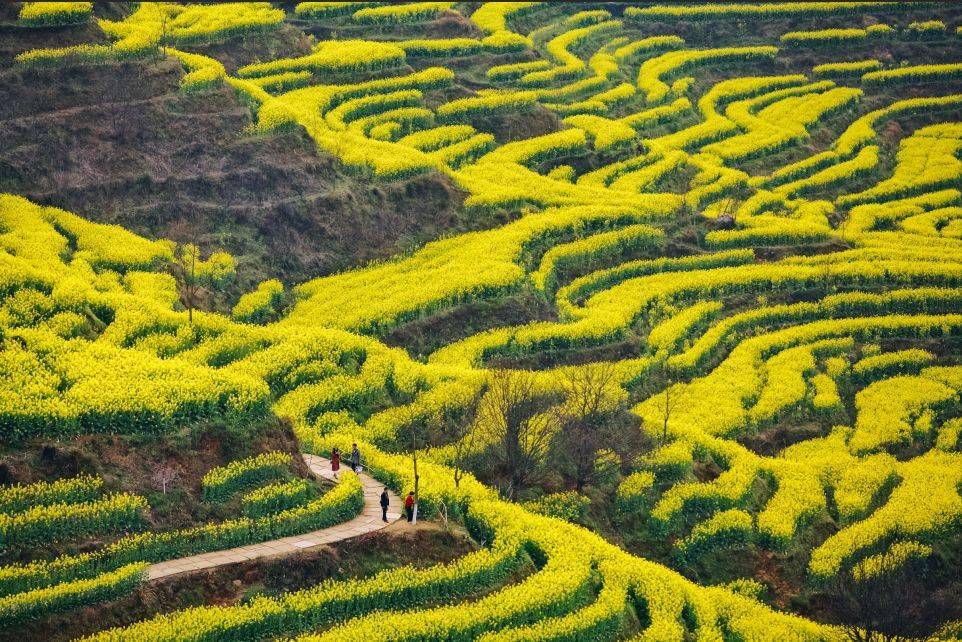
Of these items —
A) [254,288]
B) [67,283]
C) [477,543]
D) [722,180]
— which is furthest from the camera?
[722,180]

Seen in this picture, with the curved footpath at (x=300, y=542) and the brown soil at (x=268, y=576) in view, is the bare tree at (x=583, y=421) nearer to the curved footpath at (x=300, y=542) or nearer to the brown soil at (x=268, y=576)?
the curved footpath at (x=300, y=542)

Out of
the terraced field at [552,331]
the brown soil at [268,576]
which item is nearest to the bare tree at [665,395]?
the terraced field at [552,331]

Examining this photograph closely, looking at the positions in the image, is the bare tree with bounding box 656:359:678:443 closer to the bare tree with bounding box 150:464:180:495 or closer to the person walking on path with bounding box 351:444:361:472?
the person walking on path with bounding box 351:444:361:472

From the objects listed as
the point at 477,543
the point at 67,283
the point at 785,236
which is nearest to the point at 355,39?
the point at 785,236

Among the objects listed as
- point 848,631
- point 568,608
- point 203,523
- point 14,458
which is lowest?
point 848,631

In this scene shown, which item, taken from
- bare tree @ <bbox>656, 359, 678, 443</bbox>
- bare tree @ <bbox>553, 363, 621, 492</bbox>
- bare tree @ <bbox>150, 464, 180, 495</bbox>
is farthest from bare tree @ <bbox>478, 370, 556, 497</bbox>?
bare tree @ <bbox>150, 464, 180, 495</bbox>

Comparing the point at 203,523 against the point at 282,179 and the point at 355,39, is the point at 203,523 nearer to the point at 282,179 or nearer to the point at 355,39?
the point at 282,179

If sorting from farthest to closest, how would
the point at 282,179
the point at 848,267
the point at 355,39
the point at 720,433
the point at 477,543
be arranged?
1. the point at 355,39
2. the point at 848,267
3. the point at 282,179
4. the point at 720,433
5. the point at 477,543
